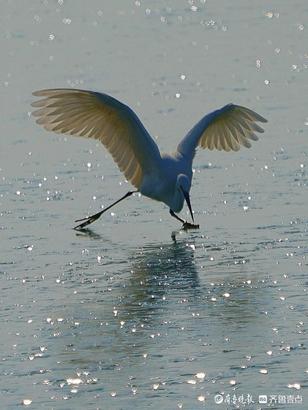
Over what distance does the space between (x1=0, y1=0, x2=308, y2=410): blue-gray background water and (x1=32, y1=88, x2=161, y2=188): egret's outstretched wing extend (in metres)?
0.44

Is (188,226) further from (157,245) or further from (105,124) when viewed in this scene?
(105,124)

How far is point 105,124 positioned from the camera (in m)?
10.2

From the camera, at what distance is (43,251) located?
927 cm

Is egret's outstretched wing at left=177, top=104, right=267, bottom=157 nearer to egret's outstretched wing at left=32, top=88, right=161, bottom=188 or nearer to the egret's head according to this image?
egret's outstretched wing at left=32, top=88, right=161, bottom=188

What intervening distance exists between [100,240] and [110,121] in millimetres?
996

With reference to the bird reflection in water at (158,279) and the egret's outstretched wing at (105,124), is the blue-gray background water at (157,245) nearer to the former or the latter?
the bird reflection in water at (158,279)

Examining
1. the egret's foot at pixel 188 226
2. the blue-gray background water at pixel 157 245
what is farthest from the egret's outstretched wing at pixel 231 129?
the egret's foot at pixel 188 226

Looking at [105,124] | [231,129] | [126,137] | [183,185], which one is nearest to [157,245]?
[183,185]

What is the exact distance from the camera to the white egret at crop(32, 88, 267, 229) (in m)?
9.86

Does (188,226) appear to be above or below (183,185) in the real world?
below

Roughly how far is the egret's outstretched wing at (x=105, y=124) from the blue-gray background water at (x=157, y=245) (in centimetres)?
44

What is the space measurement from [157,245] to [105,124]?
125 centimetres

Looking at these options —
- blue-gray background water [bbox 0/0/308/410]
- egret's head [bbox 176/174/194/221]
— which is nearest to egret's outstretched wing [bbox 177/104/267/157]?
blue-gray background water [bbox 0/0/308/410]

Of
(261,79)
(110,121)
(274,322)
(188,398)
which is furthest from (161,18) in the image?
(188,398)
